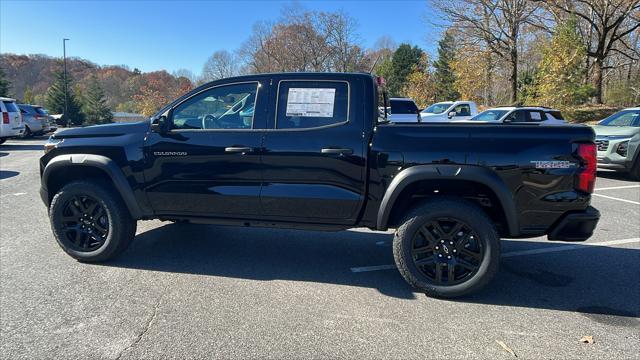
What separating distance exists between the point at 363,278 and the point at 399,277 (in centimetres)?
37

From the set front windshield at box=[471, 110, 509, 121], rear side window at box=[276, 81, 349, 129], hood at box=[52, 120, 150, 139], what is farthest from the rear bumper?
front windshield at box=[471, 110, 509, 121]

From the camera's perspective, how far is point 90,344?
9.41ft

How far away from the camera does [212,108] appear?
163 inches

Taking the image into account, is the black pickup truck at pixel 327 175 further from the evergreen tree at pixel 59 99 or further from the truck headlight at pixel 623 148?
the evergreen tree at pixel 59 99

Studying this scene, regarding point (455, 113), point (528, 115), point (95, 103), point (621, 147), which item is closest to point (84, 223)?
point (621, 147)

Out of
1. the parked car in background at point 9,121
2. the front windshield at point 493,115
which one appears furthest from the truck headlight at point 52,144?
the front windshield at point 493,115

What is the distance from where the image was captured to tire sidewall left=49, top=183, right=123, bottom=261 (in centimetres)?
420

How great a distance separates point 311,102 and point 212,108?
1033 mm

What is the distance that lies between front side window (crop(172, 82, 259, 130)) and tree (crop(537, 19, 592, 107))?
24285 mm

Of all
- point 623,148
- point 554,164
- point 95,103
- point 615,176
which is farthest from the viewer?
point 95,103

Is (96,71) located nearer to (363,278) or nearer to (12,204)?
(12,204)

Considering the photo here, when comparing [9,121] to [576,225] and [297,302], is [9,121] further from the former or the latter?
[576,225]

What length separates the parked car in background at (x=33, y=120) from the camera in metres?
19.7

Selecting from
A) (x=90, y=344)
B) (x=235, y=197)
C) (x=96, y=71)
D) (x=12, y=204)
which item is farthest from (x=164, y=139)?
(x=96, y=71)
